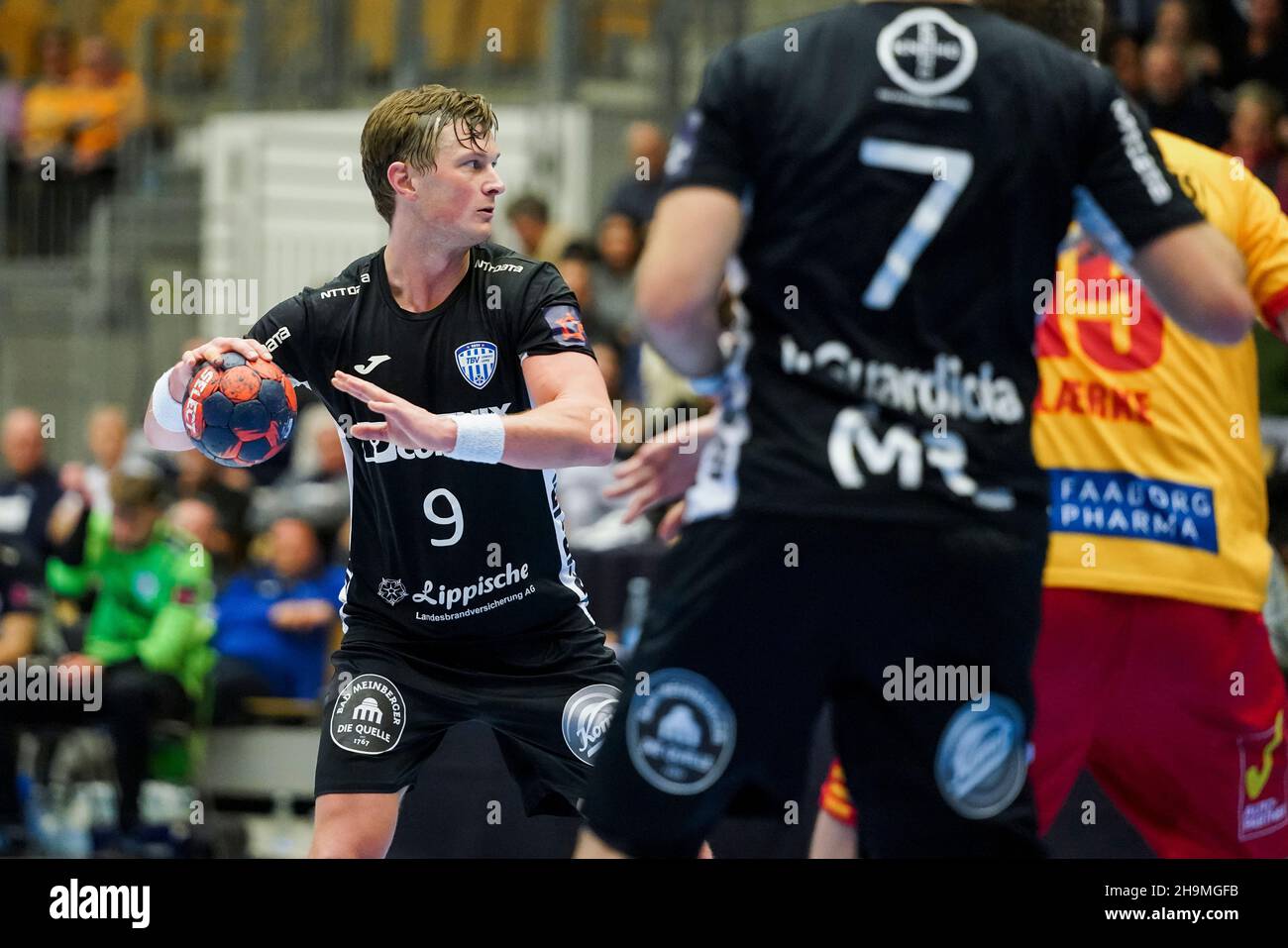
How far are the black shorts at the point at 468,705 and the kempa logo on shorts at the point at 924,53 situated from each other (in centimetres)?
195

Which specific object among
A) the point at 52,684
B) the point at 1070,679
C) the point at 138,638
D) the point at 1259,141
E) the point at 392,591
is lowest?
the point at 52,684

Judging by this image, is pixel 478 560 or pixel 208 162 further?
pixel 208 162

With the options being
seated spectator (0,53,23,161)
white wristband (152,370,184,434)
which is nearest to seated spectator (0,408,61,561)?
seated spectator (0,53,23,161)

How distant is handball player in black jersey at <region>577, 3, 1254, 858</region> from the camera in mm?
3291

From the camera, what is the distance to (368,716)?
15.3ft

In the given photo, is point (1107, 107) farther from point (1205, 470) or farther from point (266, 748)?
point (266, 748)

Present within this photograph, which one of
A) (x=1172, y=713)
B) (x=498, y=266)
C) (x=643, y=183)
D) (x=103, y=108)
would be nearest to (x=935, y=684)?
(x=1172, y=713)

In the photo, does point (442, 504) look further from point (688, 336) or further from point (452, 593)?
point (688, 336)

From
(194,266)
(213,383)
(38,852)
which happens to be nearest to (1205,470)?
(213,383)

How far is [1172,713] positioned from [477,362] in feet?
6.57

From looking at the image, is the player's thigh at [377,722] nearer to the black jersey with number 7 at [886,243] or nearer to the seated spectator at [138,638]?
the black jersey with number 7 at [886,243]

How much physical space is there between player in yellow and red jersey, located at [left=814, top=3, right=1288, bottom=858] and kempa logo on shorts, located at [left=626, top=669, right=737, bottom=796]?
1.42 meters

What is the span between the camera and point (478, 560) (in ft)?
15.7

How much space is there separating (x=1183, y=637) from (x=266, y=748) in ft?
19.4
